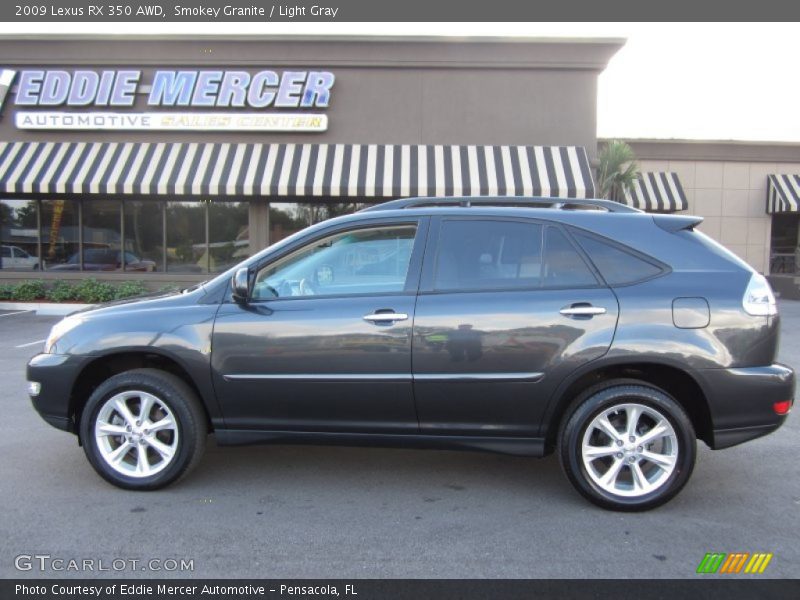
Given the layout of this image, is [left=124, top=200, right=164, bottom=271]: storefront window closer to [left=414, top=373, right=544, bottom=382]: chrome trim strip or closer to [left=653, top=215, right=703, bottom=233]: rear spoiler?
[left=414, top=373, right=544, bottom=382]: chrome trim strip

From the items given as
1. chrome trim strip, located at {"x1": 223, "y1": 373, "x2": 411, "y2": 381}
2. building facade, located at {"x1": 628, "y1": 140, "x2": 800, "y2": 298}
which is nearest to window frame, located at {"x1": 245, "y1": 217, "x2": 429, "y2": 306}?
chrome trim strip, located at {"x1": 223, "y1": 373, "x2": 411, "y2": 381}

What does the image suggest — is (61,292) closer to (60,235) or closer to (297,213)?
(60,235)

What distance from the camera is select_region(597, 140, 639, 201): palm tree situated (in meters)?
16.1

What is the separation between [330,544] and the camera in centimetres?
307

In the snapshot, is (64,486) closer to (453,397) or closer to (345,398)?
(345,398)

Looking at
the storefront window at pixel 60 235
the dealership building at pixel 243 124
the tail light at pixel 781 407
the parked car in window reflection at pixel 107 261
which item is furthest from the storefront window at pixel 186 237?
the tail light at pixel 781 407

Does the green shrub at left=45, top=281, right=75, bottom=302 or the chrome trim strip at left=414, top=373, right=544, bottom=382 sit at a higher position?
the chrome trim strip at left=414, top=373, right=544, bottom=382

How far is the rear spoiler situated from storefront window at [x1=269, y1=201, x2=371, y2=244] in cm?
1120

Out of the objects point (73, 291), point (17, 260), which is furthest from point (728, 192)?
point (17, 260)

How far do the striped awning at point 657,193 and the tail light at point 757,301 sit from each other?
46.0ft
